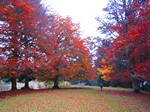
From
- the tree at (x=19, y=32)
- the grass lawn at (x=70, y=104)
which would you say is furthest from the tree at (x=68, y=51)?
the grass lawn at (x=70, y=104)

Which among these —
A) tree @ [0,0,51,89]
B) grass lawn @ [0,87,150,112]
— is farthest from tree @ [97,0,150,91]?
tree @ [0,0,51,89]

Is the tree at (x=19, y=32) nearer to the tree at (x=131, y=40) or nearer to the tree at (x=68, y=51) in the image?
the tree at (x=68, y=51)

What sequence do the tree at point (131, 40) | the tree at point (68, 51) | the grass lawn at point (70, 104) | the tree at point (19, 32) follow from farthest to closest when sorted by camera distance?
the tree at point (68, 51) < the tree at point (19, 32) < the tree at point (131, 40) < the grass lawn at point (70, 104)

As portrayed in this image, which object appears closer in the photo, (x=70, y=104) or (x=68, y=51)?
(x=70, y=104)

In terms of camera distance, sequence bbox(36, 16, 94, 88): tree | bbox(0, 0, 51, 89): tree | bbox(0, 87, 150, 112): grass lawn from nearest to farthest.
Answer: bbox(0, 87, 150, 112): grass lawn → bbox(0, 0, 51, 89): tree → bbox(36, 16, 94, 88): tree

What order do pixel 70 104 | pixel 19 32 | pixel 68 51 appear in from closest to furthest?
1. pixel 70 104
2. pixel 19 32
3. pixel 68 51

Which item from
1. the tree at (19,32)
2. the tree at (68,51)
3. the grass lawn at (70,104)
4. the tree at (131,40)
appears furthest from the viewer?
the tree at (68,51)

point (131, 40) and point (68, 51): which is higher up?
point (68, 51)

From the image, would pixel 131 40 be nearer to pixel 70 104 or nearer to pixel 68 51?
pixel 70 104

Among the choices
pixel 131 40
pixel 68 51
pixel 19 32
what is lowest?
pixel 131 40

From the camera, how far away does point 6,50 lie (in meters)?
16.0

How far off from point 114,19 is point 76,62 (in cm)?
734

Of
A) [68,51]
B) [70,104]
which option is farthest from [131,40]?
[68,51]

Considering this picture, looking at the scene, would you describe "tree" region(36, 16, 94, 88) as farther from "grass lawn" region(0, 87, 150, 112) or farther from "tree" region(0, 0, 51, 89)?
"grass lawn" region(0, 87, 150, 112)
